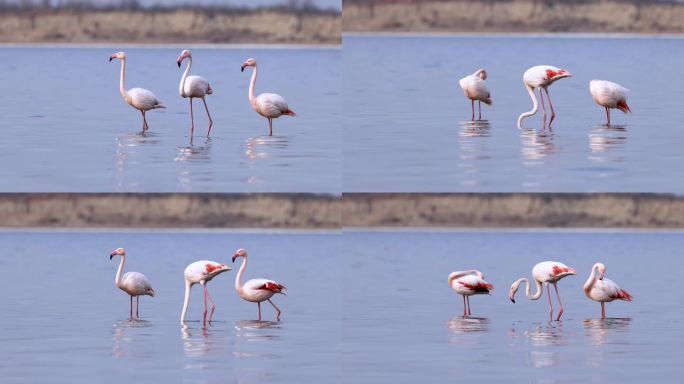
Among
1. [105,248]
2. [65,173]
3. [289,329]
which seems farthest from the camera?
[105,248]

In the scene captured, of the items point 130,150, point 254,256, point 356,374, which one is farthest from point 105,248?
point 356,374

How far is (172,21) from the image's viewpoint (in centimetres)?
2002

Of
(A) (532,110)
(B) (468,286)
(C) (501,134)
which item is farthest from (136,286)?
(A) (532,110)

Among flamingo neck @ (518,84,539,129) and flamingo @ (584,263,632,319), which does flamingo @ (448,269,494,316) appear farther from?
flamingo neck @ (518,84,539,129)

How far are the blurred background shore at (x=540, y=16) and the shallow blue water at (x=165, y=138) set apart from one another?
2823 mm

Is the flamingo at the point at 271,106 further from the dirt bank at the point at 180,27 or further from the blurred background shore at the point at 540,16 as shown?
the dirt bank at the point at 180,27

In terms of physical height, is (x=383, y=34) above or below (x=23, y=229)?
above

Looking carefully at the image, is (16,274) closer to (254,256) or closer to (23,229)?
(254,256)

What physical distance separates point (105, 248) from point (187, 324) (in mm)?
Answer: 4820

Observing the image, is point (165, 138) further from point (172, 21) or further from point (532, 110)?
point (172, 21)

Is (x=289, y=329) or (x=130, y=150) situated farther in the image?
(x=130, y=150)

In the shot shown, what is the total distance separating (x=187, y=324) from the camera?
10.7 m

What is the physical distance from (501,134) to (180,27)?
851 cm

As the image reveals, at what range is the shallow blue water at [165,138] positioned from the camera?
39.2ft
